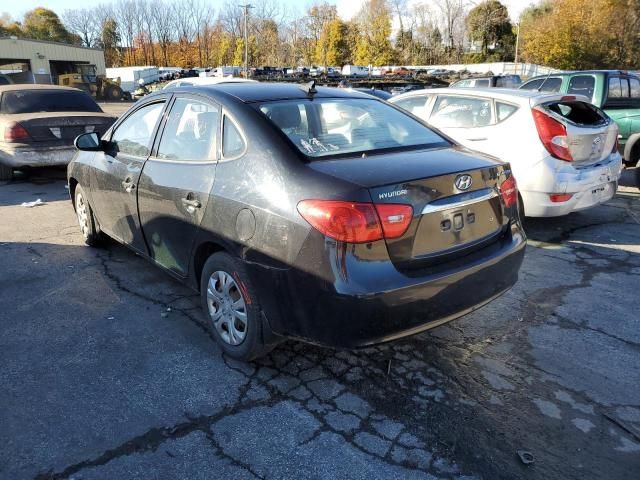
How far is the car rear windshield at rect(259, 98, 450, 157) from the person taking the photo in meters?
3.05

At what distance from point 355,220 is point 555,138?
3729 mm

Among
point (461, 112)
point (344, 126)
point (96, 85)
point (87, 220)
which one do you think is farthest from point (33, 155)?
point (96, 85)

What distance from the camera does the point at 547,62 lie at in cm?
5462

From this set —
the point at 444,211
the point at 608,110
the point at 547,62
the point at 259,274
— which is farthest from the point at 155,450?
the point at 547,62

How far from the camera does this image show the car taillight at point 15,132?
8094 mm

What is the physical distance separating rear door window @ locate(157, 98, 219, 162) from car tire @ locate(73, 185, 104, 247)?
5.98ft

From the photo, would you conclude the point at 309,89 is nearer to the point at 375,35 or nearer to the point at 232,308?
the point at 232,308

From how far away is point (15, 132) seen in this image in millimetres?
8102

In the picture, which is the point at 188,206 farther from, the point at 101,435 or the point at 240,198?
the point at 101,435

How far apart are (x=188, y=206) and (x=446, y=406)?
6.53ft

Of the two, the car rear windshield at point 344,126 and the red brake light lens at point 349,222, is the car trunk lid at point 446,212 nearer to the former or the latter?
the red brake light lens at point 349,222

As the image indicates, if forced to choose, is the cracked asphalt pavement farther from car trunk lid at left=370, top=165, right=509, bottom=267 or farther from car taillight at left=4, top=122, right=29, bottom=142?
car taillight at left=4, top=122, right=29, bottom=142

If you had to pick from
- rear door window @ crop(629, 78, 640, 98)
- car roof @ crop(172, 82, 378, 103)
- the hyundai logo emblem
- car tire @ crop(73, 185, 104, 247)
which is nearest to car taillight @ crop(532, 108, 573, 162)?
car roof @ crop(172, 82, 378, 103)

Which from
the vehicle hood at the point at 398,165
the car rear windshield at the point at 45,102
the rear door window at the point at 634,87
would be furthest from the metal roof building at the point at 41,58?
the vehicle hood at the point at 398,165
